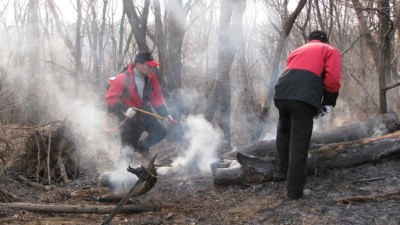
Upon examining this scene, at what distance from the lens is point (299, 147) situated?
165 inches

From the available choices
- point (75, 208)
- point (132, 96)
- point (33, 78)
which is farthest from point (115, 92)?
point (33, 78)

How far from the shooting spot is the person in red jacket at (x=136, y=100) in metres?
5.67

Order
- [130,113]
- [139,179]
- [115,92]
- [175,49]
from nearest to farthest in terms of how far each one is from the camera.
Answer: [139,179], [130,113], [115,92], [175,49]

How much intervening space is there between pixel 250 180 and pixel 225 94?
3.25 m

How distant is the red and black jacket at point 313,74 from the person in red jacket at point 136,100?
7.25ft

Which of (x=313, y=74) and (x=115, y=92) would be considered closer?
(x=313, y=74)

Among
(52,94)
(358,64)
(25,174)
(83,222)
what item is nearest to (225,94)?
(25,174)

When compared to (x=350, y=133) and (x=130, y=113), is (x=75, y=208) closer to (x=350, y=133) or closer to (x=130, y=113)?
(x=130, y=113)

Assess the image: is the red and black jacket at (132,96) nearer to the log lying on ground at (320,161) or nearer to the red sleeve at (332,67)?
the log lying on ground at (320,161)

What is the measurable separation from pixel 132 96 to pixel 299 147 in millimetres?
2686

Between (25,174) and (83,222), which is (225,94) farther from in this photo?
(83,222)

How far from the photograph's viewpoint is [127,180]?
523cm

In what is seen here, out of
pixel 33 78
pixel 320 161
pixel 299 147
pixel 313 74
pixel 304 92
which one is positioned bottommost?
pixel 320 161

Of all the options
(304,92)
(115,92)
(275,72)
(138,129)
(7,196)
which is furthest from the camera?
(275,72)
